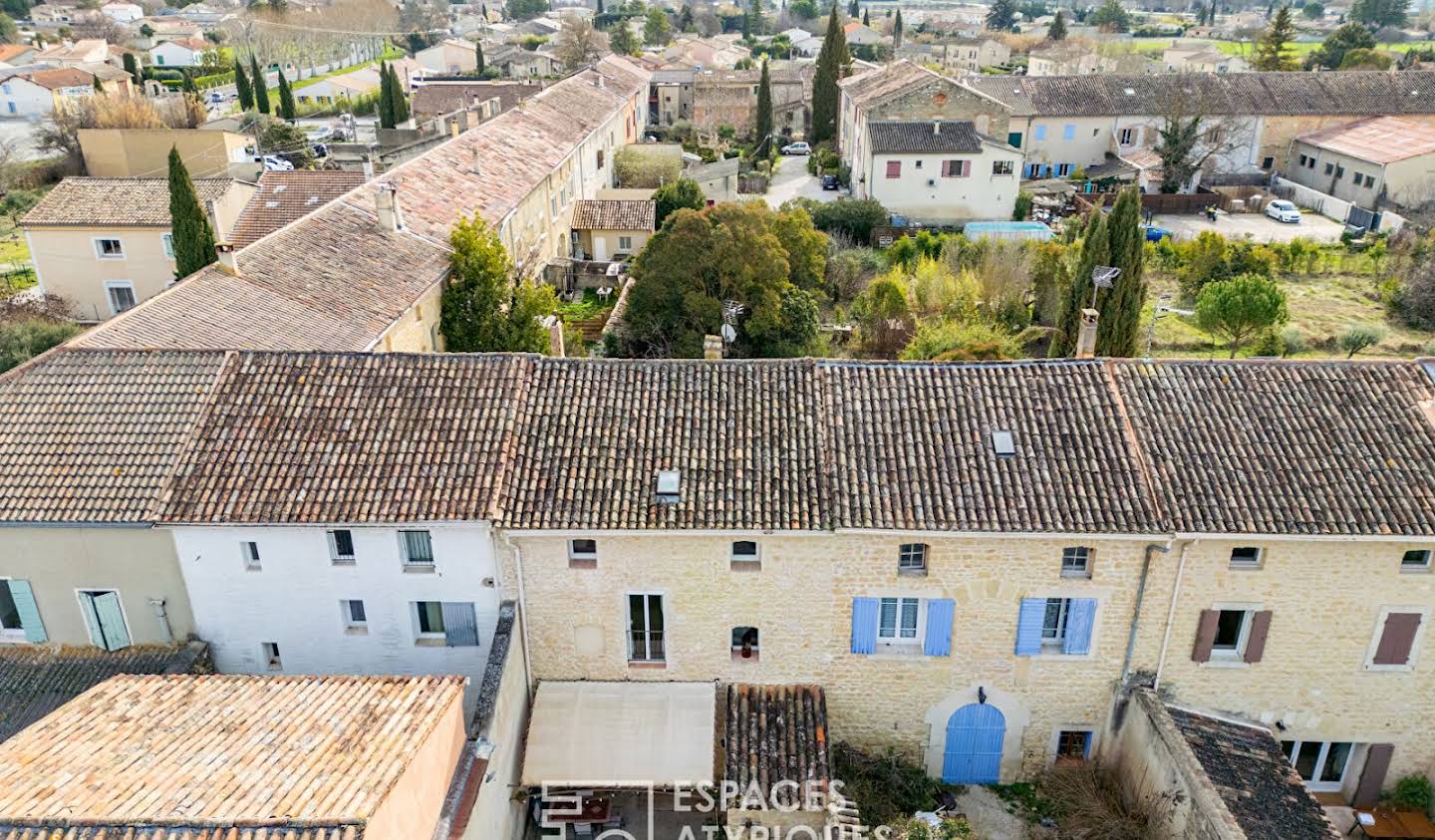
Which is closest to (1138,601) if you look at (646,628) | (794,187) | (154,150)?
(646,628)

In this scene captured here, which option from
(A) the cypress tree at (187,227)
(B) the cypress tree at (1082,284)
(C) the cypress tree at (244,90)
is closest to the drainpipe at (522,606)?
(B) the cypress tree at (1082,284)

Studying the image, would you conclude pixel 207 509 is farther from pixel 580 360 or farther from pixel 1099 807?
pixel 1099 807

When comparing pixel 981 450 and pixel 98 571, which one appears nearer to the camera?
pixel 98 571

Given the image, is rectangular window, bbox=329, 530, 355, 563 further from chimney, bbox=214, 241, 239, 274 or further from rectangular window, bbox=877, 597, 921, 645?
chimney, bbox=214, 241, 239, 274

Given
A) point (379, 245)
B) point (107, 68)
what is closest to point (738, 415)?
point (379, 245)

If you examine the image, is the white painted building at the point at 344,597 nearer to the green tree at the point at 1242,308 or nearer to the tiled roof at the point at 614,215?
the green tree at the point at 1242,308

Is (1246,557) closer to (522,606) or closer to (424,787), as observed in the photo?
(522,606)

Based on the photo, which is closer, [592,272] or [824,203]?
[592,272]
